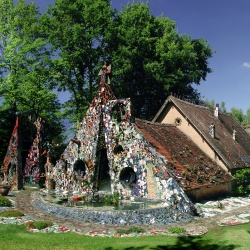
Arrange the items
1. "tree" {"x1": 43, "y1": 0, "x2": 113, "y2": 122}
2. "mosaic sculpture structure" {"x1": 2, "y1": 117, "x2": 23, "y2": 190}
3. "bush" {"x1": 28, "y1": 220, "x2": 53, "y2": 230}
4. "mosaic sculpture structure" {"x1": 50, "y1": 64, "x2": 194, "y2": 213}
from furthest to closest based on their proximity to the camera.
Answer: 1. "tree" {"x1": 43, "y1": 0, "x2": 113, "y2": 122}
2. "mosaic sculpture structure" {"x1": 2, "y1": 117, "x2": 23, "y2": 190}
3. "mosaic sculpture structure" {"x1": 50, "y1": 64, "x2": 194, "y2": 213}
4. "bush" {"x1": 28, "y1": 220, "x2": 53, "y2": 230}

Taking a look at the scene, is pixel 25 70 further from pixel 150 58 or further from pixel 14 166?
pixel 150 58

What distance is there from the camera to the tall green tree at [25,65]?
34.2 m

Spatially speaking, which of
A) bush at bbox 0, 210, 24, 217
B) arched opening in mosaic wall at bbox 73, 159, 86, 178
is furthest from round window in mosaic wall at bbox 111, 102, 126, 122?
bush at bbox 0, 210, 24, 217

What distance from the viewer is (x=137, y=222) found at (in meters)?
16.4

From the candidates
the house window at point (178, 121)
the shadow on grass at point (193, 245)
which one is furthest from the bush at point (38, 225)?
the house window at point (178, 121)

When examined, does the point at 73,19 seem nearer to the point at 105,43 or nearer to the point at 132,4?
the point at 105,43

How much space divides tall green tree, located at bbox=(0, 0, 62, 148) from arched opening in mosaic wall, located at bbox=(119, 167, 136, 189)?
16.3m

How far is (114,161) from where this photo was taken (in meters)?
22.2

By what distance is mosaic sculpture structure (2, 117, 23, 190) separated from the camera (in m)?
28.0

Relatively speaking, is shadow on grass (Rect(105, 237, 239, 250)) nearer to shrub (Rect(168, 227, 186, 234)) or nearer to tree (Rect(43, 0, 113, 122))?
shrub (Rect(168, 227, 186, 234))

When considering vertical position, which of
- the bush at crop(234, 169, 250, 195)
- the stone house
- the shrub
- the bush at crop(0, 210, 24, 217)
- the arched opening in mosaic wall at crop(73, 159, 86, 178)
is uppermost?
the stone house

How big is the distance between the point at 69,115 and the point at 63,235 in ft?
93.0

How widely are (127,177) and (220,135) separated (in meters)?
12.0

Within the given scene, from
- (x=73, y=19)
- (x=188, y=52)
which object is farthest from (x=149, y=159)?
(x=73, y=19)
